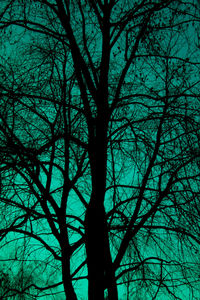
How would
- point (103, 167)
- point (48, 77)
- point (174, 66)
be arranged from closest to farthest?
point (103, 167) → point (174, 66) → point (48, 77)

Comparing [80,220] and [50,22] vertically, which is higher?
[50,22]

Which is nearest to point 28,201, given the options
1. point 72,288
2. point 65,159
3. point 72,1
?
point 65,159

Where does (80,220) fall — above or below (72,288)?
above

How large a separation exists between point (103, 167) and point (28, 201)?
135cm


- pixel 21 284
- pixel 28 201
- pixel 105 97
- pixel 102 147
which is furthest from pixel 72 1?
pixel 21 284

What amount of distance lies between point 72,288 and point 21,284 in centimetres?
81

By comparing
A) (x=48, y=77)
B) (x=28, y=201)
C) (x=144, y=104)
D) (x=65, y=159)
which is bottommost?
(x=28, y=201)

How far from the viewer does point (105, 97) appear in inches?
232

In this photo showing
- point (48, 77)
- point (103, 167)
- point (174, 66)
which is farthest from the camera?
point (48, 77)

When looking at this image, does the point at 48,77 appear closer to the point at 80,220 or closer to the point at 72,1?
the point at 72,1

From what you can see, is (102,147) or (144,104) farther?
(144,104)

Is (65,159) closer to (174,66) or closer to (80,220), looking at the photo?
(80,220)

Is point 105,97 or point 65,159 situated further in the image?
point 65,159

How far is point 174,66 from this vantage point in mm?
6094
